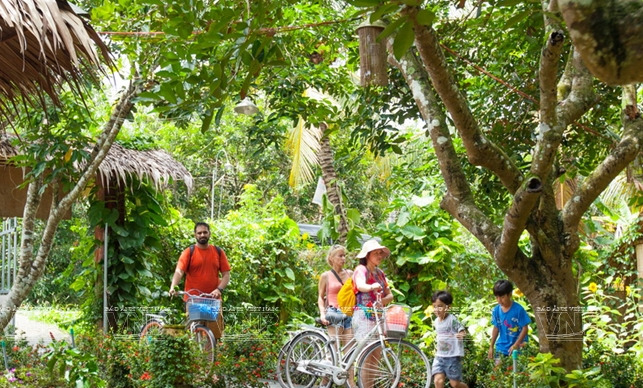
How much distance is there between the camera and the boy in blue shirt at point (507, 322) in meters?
6.71

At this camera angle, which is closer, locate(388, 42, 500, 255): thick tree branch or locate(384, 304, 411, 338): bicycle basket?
locate(388, 42, 500, 255): thick tree branch

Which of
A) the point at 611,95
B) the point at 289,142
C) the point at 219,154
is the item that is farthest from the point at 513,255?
the point at 219,154

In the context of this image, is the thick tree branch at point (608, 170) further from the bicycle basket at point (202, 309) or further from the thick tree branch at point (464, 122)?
the bicycle basket at point (202, 309)

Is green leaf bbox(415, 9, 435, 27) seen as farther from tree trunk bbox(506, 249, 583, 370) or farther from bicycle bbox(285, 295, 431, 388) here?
bicycle bbox(285, 295, 431, 388)

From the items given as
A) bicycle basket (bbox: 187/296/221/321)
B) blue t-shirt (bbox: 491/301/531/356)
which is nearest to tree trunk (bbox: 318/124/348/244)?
bicycle basket (bbox: 187/296/221/321)

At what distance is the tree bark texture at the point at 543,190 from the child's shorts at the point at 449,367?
0.75 metres

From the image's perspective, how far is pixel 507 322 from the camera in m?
6.80

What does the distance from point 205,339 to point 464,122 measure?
143 inches

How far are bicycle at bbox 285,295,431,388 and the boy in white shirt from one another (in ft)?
0.54

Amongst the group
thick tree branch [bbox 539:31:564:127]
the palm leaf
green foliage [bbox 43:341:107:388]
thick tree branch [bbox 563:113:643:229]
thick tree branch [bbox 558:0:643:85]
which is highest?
the palm leaf

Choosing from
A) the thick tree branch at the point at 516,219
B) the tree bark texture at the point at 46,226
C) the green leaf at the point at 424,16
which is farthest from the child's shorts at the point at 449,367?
the green leaf at the point at 424,16

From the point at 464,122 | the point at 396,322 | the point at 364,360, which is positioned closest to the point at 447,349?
the point at 396,322

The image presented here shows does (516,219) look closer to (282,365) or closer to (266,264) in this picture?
(282,365)

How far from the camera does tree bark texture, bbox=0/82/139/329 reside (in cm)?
→ 771
